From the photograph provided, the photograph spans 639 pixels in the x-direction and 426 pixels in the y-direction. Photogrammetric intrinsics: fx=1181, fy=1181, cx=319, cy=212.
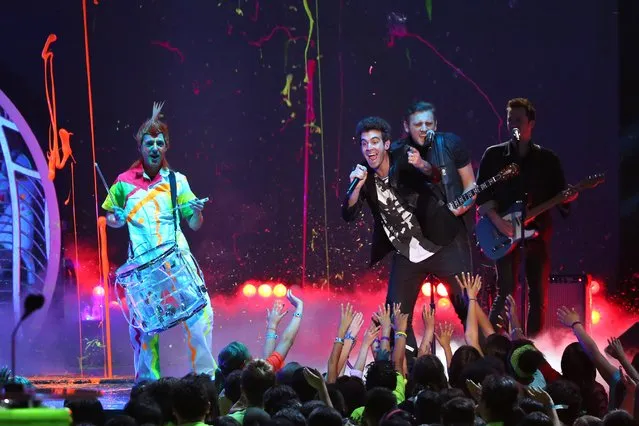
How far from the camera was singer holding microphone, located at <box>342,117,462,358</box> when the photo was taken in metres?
8.61

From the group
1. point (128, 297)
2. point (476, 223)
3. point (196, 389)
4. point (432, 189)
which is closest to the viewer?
point (196, 389)

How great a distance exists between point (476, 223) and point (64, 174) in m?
4.00

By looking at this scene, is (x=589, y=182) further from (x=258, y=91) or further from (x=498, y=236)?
(x=258, y=91)

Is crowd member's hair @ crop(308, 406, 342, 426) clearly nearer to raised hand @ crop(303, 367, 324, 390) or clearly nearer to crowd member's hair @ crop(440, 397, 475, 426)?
crowd member's hair @ crop(440, 397, 475, 426)

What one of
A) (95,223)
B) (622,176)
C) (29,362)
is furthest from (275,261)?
(622,176)

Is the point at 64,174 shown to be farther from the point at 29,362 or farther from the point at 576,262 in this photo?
the point at 576,262

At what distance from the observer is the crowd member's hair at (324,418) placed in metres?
4.33

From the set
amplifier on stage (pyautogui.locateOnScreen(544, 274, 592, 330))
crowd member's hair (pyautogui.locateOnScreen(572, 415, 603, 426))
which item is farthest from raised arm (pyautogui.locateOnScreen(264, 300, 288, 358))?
amplifier on stage (pyautogui.locateOnScreen(544, 274, 592, 330))

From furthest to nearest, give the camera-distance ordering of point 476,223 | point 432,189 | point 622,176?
point 622,176 < point 476,223 < point 432,189

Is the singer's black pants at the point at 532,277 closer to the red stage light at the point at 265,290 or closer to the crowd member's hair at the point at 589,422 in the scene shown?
the red stage light at the point at 265,290

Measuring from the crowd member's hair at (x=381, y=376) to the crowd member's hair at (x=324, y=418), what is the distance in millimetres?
1153

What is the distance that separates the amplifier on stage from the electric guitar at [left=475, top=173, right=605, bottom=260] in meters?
Answer: 0.53

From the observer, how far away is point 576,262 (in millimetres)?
10789

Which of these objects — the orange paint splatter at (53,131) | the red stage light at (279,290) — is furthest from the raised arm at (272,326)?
the orange paint splatter at (53,131)
